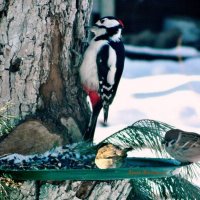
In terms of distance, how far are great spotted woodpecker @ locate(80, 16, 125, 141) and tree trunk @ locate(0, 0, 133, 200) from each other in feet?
0.16

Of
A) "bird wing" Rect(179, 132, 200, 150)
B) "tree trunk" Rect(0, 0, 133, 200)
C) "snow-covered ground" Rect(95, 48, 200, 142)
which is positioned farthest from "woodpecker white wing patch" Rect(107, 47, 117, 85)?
"snow-covered ground" Rect(95, 48, 200, 142)

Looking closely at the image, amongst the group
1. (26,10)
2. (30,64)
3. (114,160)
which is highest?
(26,10)

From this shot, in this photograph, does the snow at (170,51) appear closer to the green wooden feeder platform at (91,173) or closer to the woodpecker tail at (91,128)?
the woodpecker tail at (91,128)

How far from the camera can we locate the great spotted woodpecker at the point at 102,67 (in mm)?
2701

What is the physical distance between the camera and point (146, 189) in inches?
104

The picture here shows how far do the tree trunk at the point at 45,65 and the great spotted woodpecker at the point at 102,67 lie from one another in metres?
0.05

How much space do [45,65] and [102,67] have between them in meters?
0.23

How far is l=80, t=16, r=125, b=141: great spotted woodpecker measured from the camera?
106 inches

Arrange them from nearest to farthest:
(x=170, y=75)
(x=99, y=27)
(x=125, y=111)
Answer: (x=99, y=27)
(x=125, y=111)
(x=170, y=75)

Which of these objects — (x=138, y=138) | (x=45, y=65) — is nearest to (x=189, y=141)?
(x=138, y=138)

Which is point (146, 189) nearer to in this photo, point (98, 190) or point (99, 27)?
point (98, 190)

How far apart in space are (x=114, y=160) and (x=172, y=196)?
37cm

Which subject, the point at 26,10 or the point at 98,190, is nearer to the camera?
the point at 98,190

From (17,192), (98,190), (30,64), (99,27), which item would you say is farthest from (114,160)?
(99,27)
